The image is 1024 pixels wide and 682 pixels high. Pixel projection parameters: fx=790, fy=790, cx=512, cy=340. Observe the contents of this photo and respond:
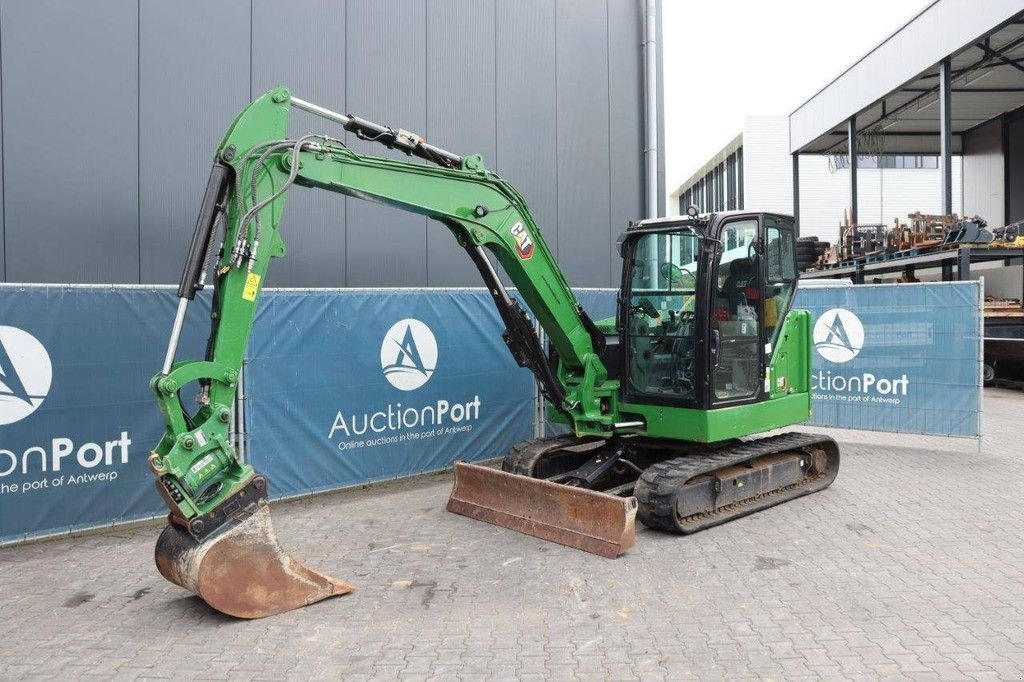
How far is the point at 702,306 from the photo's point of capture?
277 inches

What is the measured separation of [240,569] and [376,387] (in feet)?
12.4

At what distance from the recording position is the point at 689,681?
4.11 m

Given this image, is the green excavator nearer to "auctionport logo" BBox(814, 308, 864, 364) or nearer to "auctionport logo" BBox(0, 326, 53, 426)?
"auctionport logo" BBox(0, 326, 53, 426)

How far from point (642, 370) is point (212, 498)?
164 inches

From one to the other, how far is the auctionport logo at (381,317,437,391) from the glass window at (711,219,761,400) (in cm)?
339

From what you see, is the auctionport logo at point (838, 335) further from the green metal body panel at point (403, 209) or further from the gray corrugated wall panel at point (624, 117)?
the gray corrugated wall panel at point (624, 117)

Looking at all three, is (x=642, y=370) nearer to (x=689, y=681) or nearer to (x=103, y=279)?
(x=689, y=681)

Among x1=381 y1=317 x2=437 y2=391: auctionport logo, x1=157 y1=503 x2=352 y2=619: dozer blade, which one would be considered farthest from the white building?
x1=157 y1=503 x2=352 y2=619: dozer blade

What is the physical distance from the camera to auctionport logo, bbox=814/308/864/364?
1085 centimetres

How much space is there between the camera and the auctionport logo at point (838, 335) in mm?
10852

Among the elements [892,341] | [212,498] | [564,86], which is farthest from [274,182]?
[892,341]

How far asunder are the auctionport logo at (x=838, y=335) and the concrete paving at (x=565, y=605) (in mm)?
3478

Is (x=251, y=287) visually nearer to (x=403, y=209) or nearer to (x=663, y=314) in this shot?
(x=403, y=209)

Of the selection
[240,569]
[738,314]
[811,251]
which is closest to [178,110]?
[240,569]
